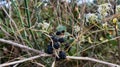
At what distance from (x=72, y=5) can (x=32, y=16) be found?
225mm

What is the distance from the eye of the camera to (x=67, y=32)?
4.85 feet

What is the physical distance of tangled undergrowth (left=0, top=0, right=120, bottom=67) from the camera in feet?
4.42

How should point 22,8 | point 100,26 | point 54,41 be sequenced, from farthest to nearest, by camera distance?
point 22,8, point 100,26, point 54,41

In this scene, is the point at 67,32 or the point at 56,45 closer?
the point at 56,45

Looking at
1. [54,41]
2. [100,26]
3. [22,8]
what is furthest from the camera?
[22,8]

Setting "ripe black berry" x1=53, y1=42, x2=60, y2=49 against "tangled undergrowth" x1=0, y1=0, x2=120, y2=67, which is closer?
"ripe black berry" x1=53, y1=42, x2=60, y2=49

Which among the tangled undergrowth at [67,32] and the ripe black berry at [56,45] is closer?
the ripe black berry at [56,45]

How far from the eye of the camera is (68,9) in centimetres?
153

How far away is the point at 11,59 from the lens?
141 cm

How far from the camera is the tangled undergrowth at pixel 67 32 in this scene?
4.42 feet

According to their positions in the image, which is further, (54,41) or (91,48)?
(91,48)

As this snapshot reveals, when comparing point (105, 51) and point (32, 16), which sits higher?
point (32, 16)

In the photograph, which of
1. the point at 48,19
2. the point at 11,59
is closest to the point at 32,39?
the point at 11,59

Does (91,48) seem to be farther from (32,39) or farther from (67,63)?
(32,39)
